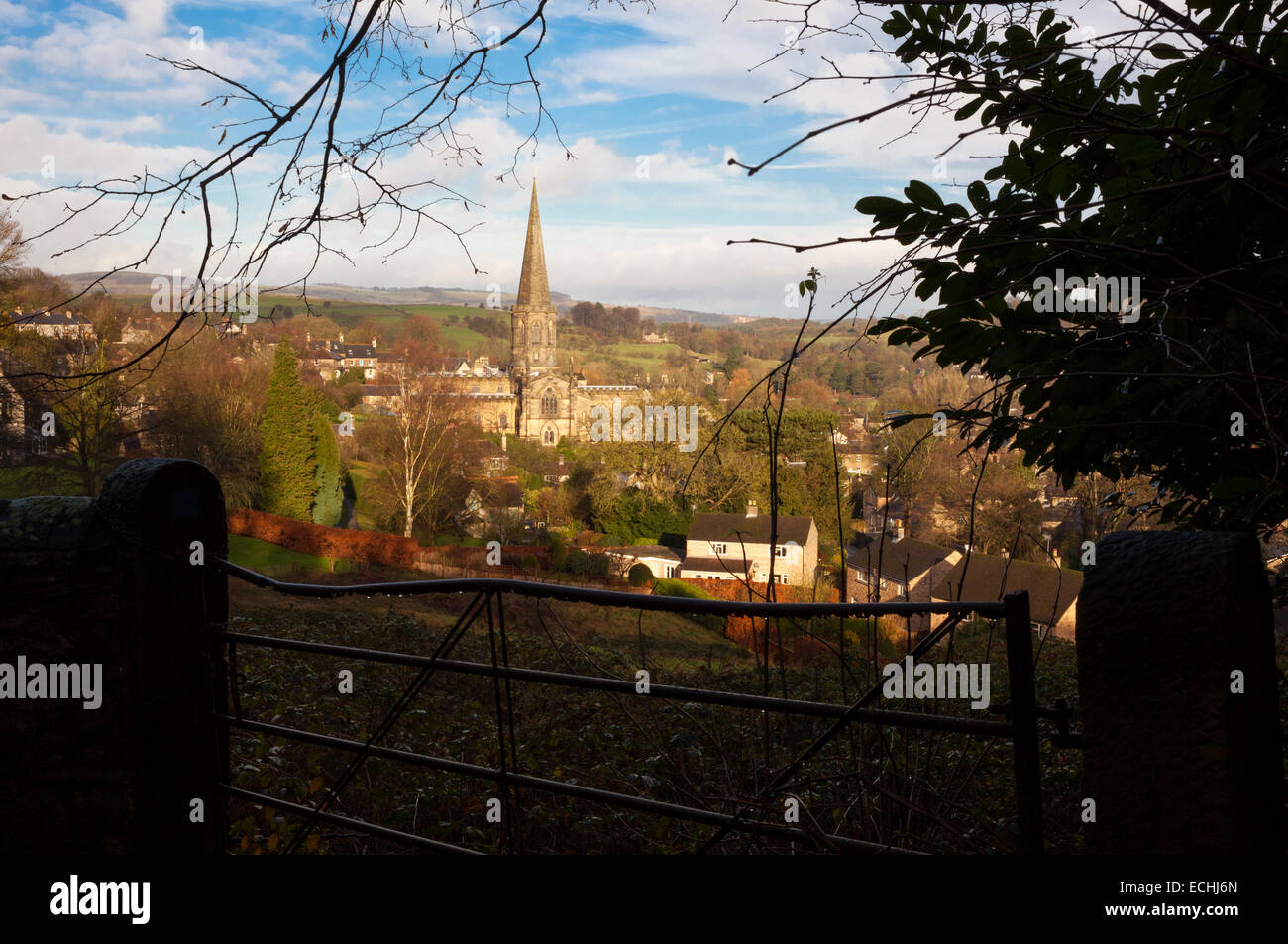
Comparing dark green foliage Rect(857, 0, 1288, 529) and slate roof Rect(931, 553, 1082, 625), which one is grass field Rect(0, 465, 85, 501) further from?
dark green foliage Rect(857, 0, 1288, 529)

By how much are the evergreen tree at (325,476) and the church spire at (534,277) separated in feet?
107

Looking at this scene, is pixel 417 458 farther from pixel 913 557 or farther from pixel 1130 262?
pixel 1130 262

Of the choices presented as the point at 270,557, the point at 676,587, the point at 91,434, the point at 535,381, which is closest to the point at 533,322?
the point at 535,381

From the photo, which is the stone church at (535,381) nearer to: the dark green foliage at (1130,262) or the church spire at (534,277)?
the church spire at (534,277)

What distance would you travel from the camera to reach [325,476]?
1313 inches

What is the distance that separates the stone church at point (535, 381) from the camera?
56.4m

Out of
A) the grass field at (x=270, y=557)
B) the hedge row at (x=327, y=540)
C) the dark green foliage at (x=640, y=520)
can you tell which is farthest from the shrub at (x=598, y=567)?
the grass field at (x=270, y=557)

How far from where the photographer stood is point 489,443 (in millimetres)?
36812

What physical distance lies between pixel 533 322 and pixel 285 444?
39810 millimetres

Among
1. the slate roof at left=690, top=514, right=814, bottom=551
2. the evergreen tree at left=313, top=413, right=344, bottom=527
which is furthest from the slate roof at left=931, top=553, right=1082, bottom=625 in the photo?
the evergreen tree at left=313, top=413, right=344, bottom=527

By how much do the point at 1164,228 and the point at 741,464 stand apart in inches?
1135

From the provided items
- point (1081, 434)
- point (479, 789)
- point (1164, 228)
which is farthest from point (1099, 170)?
point (479, 789)

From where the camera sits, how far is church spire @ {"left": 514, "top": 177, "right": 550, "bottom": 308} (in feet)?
211

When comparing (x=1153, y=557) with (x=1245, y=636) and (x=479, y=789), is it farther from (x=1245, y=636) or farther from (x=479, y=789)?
(x=479, y=789)
